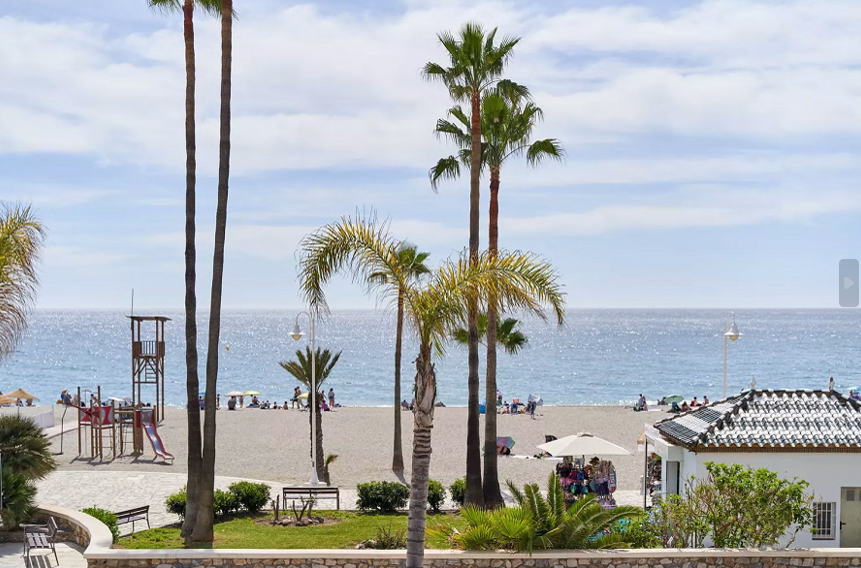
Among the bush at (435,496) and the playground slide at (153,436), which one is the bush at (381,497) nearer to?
the bush at (435,496)

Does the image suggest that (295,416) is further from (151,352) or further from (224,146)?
(224,146)

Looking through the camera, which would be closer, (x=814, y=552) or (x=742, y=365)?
(x=814, y=552)

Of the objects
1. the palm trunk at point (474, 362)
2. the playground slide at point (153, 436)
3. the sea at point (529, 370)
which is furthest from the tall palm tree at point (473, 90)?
the sea at point (529, 370)

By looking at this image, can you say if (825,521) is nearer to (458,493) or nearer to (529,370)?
(458,493)

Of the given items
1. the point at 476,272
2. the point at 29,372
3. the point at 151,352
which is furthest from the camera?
the point at 29,372

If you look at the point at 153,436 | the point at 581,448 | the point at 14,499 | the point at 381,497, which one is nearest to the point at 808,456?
the point at 581,448

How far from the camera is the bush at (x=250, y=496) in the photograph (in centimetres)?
2162

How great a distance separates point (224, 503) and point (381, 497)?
3.42 meters

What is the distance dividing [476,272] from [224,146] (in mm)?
6718

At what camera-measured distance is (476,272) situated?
13.0 m

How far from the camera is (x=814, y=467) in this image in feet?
59.4

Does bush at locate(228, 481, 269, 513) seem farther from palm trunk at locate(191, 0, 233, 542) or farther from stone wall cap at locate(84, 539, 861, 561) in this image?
stone wall cap at locate(84, 539, 861, 561)

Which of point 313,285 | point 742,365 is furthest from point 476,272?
point 742,365

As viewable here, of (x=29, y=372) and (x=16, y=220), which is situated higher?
(x=16, y=220)
